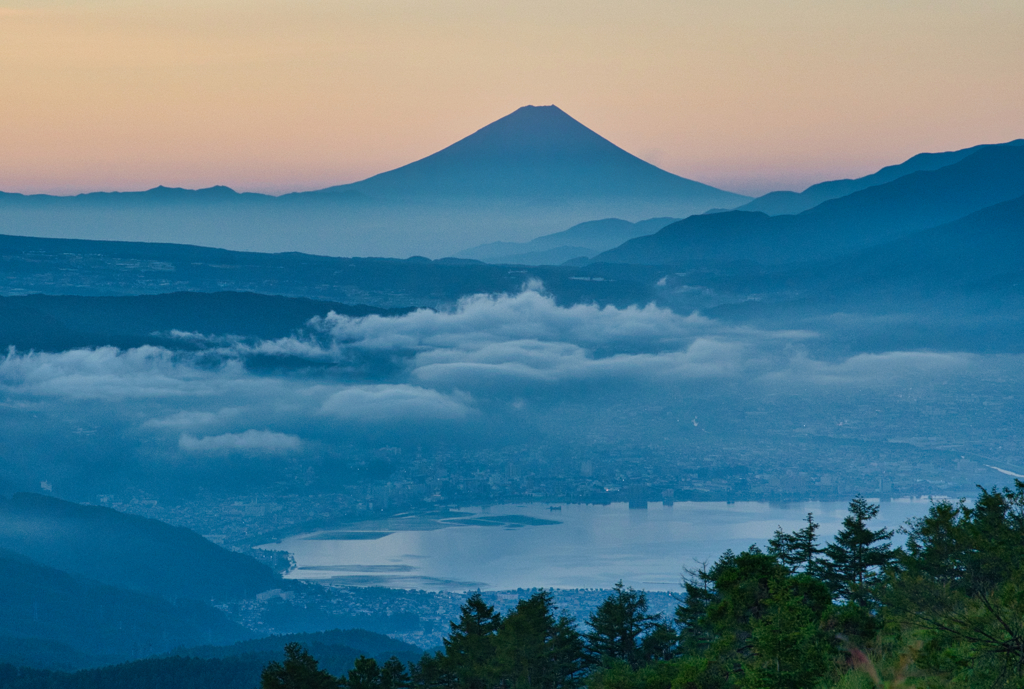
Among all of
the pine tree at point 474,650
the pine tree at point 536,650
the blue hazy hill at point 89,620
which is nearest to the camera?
the pine tree at point 536,650

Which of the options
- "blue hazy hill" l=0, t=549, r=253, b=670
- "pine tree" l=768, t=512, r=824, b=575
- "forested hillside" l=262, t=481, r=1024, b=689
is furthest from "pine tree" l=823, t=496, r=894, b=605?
"blue hazy hill" l=0, t=549, r=253, b=670

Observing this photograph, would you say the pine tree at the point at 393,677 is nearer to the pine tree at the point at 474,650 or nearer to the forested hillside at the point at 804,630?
the forested hillside at the point at 804,630

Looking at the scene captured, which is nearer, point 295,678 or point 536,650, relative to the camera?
point 536,650

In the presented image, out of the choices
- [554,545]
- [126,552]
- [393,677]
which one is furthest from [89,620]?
[393,677]

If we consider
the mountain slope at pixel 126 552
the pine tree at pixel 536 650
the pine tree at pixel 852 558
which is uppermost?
the pine tree at pixel 852 558

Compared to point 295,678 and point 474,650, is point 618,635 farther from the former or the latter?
point 295,678

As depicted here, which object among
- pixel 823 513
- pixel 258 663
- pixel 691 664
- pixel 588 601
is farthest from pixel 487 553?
pixel 691 664

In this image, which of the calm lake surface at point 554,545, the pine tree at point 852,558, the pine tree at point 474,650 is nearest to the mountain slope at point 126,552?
the calm lake surface at point 554,545

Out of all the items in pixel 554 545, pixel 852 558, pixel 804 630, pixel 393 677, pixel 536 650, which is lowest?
pixel 554 545
